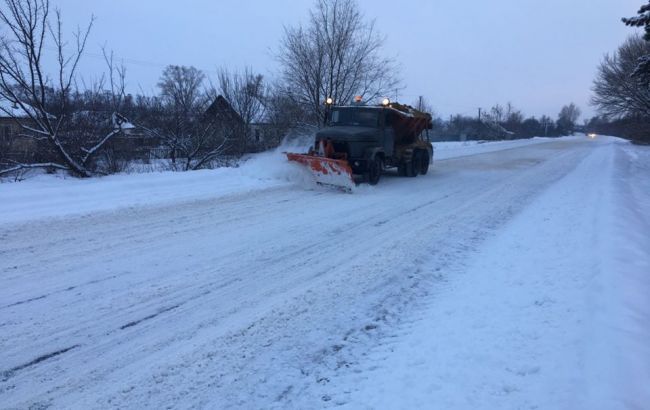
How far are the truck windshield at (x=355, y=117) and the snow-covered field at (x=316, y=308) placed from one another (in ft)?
18.4

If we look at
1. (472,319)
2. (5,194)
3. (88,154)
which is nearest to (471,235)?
(472,319)

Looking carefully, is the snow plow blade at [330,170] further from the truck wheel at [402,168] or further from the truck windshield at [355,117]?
the truck wheel at [402,168]

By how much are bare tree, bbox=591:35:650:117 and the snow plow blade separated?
45025mm

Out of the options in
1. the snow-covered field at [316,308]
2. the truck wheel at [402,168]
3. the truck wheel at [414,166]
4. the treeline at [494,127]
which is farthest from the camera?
the treeline at [494,127]

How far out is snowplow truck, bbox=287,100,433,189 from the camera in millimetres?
11961

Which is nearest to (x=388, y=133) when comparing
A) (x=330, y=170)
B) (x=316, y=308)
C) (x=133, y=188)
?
(x=330, y=170)

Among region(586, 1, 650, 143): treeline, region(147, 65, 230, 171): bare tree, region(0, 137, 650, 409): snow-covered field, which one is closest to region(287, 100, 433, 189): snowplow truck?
region(0, 137, 650, 409): snow-covered field

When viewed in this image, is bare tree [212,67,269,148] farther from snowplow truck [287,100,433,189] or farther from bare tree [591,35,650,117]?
bare tree [591,35,650,117]

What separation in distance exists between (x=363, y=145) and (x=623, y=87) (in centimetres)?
5046

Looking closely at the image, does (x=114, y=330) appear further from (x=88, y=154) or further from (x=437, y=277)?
(x=88, y=154)

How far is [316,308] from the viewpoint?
14.8 feet

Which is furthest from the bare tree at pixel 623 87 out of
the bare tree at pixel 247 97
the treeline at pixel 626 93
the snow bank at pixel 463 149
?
the bare tree at pixel 247 97

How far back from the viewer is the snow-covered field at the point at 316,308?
3158mm

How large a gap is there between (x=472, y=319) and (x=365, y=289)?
3.99ft
